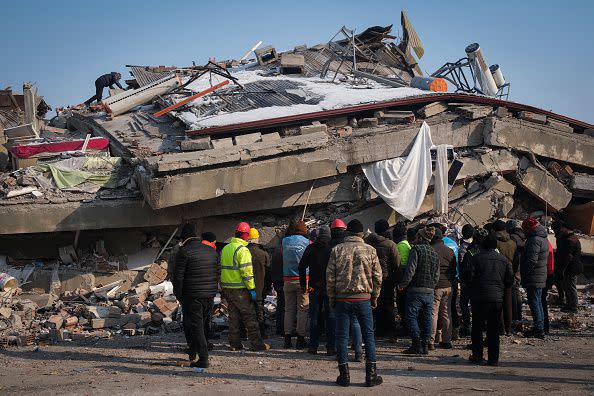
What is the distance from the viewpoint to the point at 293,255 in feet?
33.5

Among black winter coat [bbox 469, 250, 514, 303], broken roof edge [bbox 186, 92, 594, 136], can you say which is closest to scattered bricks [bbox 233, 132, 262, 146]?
broken roof edge [bbox 186, 92, 594, 136]

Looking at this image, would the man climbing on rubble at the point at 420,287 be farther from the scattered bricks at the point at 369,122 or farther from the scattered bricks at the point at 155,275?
the scattered bricks at the point at 369,122

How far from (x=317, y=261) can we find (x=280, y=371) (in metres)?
1.42

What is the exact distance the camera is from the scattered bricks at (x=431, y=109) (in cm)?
1666

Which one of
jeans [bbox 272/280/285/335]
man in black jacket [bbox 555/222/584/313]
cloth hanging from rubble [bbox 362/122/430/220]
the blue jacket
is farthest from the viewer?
cloth hanging from rubble [bbox 362/122/430/220]

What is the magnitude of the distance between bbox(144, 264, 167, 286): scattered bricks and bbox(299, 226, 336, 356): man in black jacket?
19.2 ft

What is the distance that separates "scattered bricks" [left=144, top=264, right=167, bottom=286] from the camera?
14812 millimetres

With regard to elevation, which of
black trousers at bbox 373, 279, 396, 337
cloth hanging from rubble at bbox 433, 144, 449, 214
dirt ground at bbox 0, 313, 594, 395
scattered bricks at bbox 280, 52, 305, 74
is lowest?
dirt ground at bbox 0, 313, 594, 395

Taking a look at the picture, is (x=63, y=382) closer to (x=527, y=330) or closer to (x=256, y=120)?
(x=527, y=330)

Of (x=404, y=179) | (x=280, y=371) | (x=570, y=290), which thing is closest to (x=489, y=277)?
(x=280, y=371)

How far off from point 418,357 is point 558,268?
3.94 meters

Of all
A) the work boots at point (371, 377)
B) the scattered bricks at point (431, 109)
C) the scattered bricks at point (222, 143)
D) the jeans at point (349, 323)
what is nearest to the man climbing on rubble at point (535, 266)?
the jeans at point (349, 323)

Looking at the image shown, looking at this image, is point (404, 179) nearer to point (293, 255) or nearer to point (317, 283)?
point (293, 255)

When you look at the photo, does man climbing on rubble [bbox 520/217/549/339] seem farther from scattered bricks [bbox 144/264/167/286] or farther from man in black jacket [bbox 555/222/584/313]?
scattered bricks [bbox 144/264/167/286]
